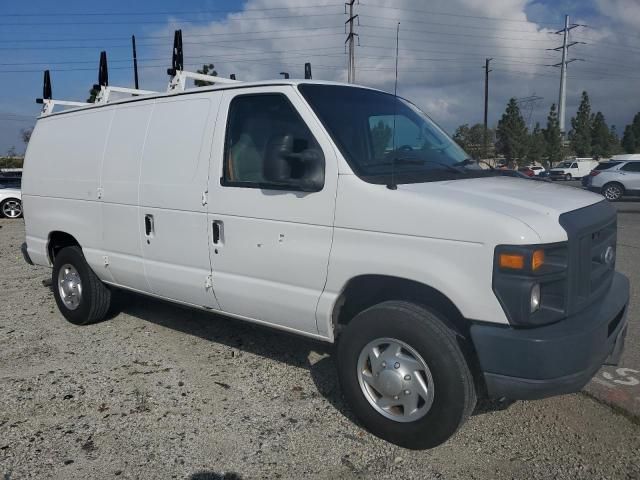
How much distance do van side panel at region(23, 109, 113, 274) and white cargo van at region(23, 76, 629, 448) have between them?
0.24m

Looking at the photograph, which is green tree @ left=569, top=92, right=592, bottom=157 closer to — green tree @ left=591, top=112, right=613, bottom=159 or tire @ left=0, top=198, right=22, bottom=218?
green tree @ left=591, top=112, right=613, bottom=159

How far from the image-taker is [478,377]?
3.29m

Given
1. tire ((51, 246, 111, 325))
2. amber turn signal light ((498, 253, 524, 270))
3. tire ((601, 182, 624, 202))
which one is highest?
amber turn signal light ((498, 253, 524, 270))

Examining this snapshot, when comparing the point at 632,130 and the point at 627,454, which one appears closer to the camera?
the point at 627,454

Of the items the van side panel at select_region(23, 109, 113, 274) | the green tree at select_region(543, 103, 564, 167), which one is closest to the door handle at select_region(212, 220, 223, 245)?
the van side panel at select_region(23, 109, 113, 274)

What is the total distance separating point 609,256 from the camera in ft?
11.5

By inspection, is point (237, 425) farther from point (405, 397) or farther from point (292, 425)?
point (405, 397)

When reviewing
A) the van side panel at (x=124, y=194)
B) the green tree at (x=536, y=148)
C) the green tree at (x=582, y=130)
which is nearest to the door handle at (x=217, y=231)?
the van side panel at (x=124, y=194)

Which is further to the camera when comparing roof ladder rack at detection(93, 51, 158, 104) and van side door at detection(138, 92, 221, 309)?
roof ladder rack at detection(93, 51, 158, 104)

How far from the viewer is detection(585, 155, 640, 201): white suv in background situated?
21391mm

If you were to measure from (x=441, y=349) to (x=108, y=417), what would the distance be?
228 cm

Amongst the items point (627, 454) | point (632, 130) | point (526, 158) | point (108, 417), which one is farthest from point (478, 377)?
point (632, 130)

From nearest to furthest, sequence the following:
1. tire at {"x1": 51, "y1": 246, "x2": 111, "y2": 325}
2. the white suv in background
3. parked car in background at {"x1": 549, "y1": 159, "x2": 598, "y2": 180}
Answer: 1. tire at {"x1": 51, "y1": 246, "x2": 111, "y2": 325}
2. the white suv in background
3. parked car in background at {"x1": 549, "y1": 159, "x2": 598, "y2": 180}

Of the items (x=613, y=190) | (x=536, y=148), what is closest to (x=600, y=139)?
(x=536, y=148)
